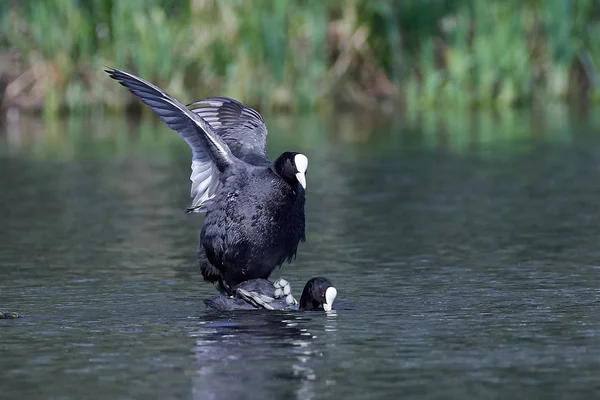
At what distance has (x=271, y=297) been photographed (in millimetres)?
9633

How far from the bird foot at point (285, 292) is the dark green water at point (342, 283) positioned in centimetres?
10

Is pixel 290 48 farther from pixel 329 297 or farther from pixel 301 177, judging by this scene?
pixel 329 297

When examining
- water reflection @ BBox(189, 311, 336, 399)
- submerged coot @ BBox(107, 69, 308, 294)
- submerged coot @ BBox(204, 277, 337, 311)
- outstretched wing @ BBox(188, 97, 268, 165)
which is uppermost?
outstretched wing @ BBox(188, 97, 268, 165)

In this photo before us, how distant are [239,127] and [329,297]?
2.20 metres

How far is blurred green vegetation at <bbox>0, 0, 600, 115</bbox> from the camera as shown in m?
26.4

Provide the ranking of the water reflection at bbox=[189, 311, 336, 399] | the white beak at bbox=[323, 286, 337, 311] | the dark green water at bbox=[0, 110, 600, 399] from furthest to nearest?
the white beak at bbox=[323, 286, 337, 311]
the dark green water at bbox=[0, 110, 600, 399]
the water reflection at bbox=[189, 311, 336, 399]

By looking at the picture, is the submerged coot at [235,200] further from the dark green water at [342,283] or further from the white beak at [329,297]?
the white beak at [329,297]

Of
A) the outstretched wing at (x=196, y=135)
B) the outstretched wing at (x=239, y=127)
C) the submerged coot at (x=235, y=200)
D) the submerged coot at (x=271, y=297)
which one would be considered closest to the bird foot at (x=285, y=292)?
the submerged coot at (x=271, y=297)

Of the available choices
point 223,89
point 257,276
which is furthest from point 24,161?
point 257,276

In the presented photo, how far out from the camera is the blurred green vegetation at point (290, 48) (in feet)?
86.5

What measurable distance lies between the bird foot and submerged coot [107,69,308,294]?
0.23 meters

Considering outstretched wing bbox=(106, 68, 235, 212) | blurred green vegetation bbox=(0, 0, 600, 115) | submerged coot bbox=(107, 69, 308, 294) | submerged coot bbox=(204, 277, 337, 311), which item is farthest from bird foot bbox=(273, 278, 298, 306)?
blurred green vegetation bbox=(0, 0, 600, 115)

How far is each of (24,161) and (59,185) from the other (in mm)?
3002

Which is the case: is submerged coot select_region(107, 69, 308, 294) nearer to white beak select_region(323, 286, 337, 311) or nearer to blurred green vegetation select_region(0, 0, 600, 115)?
white beak select_region(323, 286, 337, 311)
